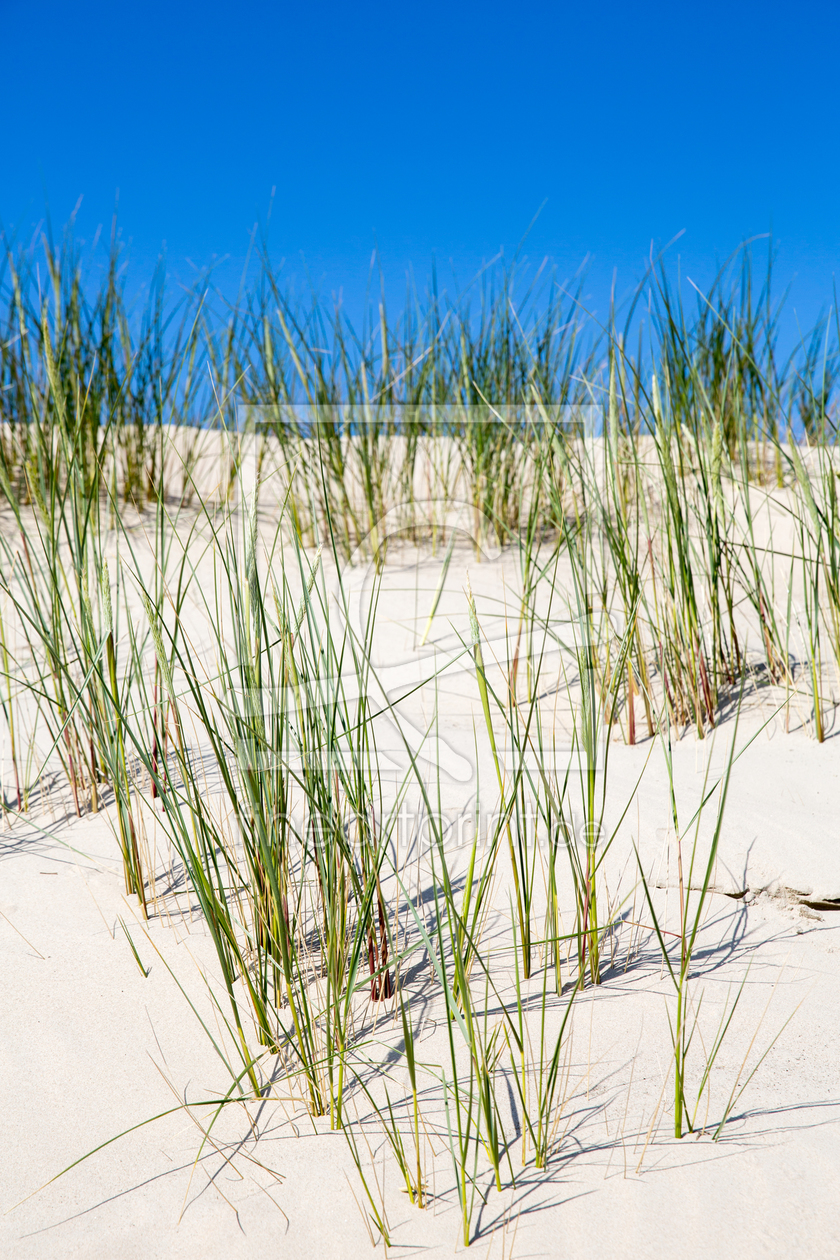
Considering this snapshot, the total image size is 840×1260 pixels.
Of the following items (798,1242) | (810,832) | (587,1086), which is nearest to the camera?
(798,1242)

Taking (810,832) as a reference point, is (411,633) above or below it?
above

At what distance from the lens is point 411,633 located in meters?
2.81

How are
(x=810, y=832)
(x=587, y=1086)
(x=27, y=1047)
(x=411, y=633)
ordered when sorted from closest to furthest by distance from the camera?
(x=587, y=1086) < (x=27, y=1047) < (x=810, y=832) < (x=411, y=633)

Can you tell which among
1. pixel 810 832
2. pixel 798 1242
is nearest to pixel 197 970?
pixel 798 1242

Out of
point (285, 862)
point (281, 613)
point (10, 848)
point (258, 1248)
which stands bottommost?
point (258, 1248)

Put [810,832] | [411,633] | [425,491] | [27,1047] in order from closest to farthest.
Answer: [27,1047] < [810,832] < [411,633] < [425,491]

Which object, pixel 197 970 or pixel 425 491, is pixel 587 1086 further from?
pixel 425 491

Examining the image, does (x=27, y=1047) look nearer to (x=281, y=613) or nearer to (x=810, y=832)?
(x=281, y=613)

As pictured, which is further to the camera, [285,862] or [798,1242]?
[285,862]

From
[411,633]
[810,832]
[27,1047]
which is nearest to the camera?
[27,1047]

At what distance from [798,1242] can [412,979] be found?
0.63 meters

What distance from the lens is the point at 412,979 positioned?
136 centimetres

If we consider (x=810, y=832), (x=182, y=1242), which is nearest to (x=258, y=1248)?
(x=182, y=1242)

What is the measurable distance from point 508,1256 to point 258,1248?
0.29 m
